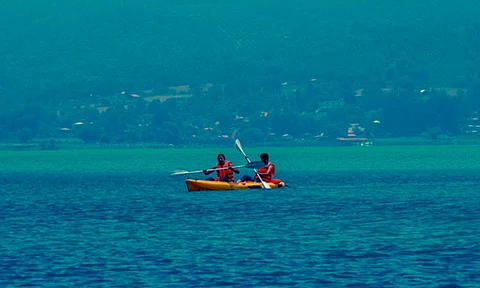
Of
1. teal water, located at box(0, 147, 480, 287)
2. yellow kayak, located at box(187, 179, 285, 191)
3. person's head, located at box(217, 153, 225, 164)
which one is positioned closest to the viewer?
teal water, located at box(0, 147, 480, 287)

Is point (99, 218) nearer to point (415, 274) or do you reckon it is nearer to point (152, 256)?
point (152, 256)

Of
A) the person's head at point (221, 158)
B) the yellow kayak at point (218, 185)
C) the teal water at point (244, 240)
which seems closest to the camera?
the teal water at point (244, 240)

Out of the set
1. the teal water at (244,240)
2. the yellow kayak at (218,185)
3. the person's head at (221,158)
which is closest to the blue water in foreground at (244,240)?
the teal water at (244,240)

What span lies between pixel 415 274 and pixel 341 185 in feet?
203

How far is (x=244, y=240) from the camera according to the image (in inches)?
1994

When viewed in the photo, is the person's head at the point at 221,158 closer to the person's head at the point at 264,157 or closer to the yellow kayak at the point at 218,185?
the yellow kayak at the point at 218,185

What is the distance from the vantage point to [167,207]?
236 feet

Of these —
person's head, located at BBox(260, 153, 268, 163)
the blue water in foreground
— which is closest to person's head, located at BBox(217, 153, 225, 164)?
the blue water in foreground

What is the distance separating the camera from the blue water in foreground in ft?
131

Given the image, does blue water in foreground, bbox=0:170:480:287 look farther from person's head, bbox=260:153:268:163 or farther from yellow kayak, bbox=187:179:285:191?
person's head, bbox=260:153:268:163

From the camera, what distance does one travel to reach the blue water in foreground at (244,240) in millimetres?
39906

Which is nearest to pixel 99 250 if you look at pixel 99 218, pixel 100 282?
pixel 100 282

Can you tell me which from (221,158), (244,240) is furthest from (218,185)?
(244,240)

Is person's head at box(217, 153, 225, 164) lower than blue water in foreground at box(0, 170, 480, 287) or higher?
higher
